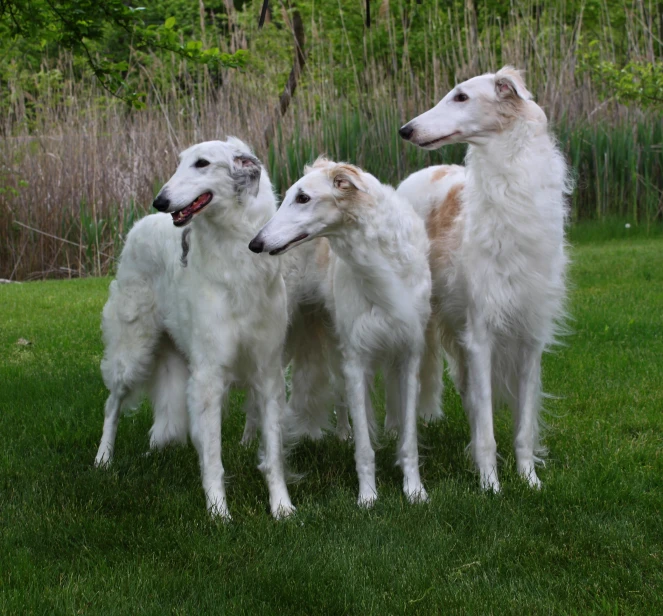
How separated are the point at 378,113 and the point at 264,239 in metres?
6.80

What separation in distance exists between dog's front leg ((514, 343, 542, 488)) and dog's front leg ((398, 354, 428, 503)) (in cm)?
49

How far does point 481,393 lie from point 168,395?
1.54 m

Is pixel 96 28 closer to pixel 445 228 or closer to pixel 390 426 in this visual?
pixel 445 228

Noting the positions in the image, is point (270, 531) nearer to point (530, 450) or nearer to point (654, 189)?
point (530, 450)

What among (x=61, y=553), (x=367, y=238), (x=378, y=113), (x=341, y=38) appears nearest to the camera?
(x=61, y=553)

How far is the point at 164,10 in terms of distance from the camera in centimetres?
1873

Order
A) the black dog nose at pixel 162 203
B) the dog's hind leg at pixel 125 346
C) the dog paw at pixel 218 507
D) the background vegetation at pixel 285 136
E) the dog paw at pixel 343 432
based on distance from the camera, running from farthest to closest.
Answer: the background vegetation at pixel 285 136
the dog paw at pixel 343 432
the dog's hind leg at pixel 125 346
the dog paw at pixel 218 507
the black dog nose at pixel 162 203

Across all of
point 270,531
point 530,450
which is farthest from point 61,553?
point 530,450

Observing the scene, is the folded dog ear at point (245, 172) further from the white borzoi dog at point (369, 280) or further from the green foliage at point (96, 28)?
the green foliage at point (96, 28)

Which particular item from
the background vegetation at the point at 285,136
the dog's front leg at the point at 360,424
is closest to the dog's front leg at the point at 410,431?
the dog's front leg at the point at 360,424

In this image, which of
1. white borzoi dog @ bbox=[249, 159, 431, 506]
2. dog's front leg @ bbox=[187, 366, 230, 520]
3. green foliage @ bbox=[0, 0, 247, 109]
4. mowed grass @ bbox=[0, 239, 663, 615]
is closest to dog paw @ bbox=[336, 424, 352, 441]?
mowed grass @ bbox=[0, 239, 663, 615]

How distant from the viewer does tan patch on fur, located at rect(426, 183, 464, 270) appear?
13.7 feet

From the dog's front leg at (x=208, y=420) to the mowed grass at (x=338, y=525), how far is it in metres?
0.11

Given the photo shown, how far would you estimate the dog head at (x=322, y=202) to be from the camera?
12.0 feet
